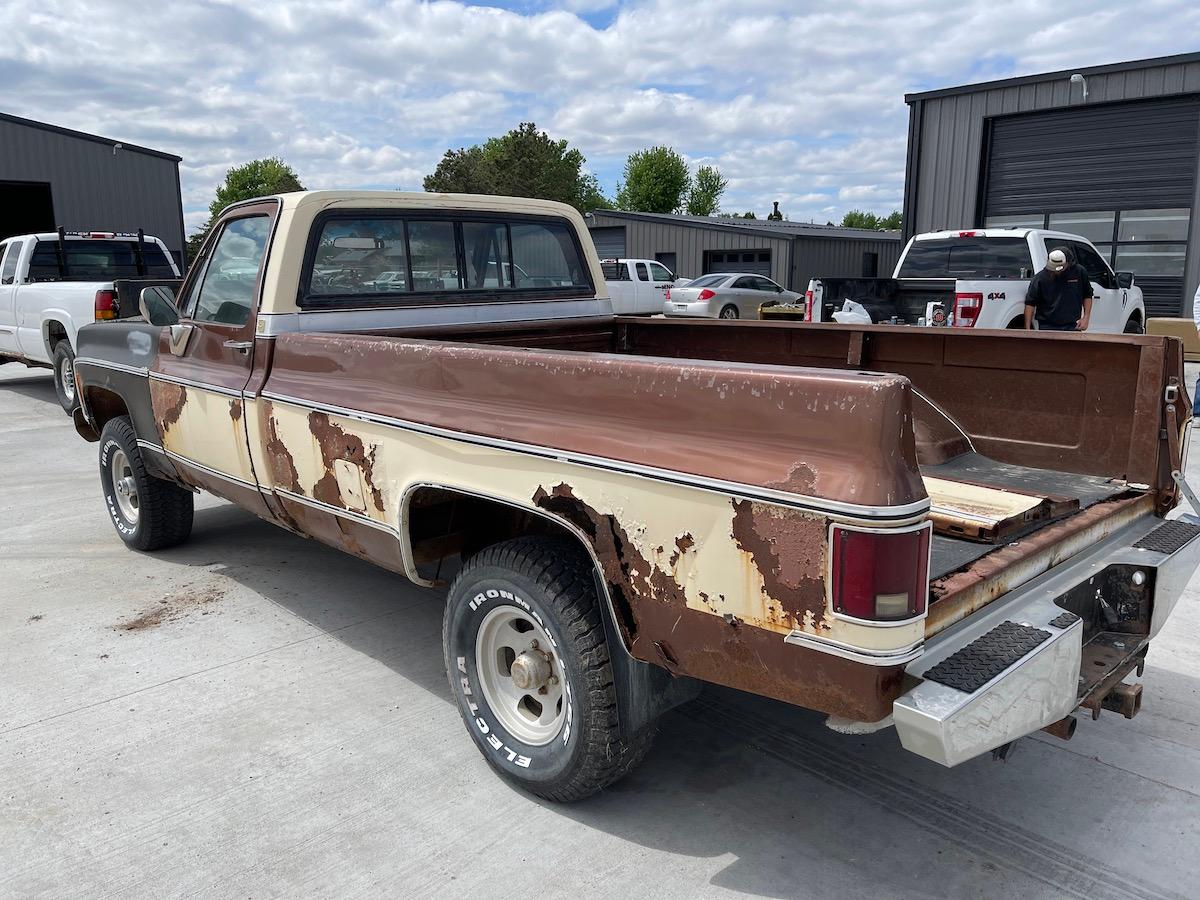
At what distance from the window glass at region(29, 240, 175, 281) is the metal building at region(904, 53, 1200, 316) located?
1458 centimetres

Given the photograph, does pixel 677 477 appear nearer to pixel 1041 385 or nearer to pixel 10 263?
pixel 1041 385

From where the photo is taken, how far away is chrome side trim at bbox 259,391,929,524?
79.7 inches

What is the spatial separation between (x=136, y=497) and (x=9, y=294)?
800 cm

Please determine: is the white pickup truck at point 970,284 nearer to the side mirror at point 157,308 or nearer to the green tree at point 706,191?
the side mirror at point 157,308

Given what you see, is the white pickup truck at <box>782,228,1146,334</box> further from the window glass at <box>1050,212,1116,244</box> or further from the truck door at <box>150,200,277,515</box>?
the truck door at <box>150,200,277,515</box>

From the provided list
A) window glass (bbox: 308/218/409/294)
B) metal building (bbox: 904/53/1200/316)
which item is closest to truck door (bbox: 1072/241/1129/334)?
metal building (bbox: 904/53/1200/316)

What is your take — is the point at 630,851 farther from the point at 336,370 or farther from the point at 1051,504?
the point at 336,370

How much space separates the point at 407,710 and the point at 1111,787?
101 inches

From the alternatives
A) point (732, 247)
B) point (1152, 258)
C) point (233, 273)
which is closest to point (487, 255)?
point (233, 273)

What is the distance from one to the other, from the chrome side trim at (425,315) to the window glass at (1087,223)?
1616 centimetres

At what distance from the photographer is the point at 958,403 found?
387 cm

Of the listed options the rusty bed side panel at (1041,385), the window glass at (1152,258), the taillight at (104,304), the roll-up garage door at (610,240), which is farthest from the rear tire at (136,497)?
the roll-up garage door at (610,240)

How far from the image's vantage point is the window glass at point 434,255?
14.3 feet

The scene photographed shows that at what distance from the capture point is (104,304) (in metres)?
9.89
